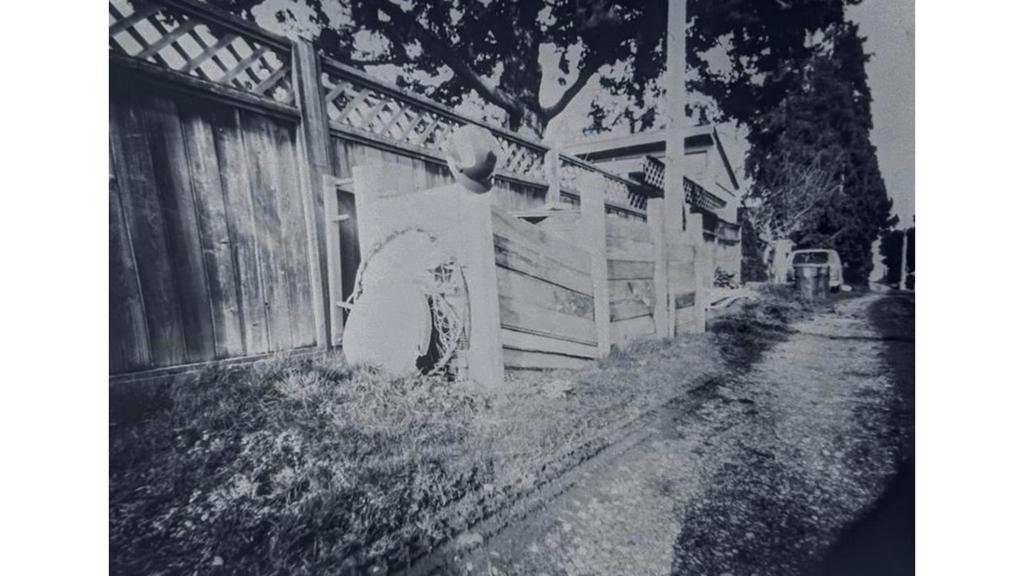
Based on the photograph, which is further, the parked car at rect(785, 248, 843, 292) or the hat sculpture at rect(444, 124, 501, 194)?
the parked car at rect(785, 248, 843, 292)

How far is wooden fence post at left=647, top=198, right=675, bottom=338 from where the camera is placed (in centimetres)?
151

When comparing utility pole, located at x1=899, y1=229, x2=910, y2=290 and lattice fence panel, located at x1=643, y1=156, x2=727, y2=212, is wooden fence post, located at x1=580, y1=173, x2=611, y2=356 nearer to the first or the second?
lattice fence panel, located at x1=643, y1=156, x2=727, y2=212

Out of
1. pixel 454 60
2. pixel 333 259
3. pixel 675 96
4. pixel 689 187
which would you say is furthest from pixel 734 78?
pixel 333 259

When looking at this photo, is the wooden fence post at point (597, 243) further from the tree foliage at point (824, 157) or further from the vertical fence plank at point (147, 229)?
the vertical fence plank at point (147, 229)

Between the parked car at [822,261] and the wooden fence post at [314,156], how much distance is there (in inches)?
63.0

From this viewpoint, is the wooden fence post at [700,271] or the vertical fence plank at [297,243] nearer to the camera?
the vertical fence plank at [297,243]

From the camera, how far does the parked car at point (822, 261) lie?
1.51 metres

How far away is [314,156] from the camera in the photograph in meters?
1.12

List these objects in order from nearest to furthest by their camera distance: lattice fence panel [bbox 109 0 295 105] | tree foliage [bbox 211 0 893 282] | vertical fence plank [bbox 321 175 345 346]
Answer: lattice fence panel [bbox 109 0 295 105] < vertical fence plank [bbox 321 175 345 346] < tree foliage [bbox 211 0 893 282]

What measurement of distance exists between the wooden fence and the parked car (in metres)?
0.99

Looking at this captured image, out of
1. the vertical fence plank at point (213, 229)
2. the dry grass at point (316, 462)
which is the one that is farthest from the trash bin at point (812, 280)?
the vertical fence plank at point (213, 229)

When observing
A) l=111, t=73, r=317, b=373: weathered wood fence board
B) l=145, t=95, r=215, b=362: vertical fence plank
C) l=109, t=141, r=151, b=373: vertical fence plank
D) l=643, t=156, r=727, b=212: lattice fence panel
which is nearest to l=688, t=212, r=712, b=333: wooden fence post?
l=643, t=156, r=727, b=212: lattice fence panel

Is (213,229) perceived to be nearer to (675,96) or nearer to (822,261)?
(675,96)

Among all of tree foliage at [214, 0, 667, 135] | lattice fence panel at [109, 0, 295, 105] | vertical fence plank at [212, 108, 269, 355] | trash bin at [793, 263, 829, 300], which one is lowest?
trash bin at [793, 263, 829, 300]
